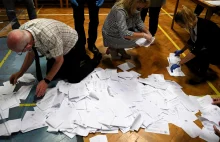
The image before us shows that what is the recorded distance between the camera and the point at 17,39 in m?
1.09

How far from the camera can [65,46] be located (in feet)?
5.07

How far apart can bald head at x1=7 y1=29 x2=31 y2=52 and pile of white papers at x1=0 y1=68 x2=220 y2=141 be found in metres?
0.55

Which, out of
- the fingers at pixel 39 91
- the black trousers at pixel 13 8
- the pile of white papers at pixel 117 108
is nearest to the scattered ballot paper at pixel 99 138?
the pile of white papers at pixel 117 108

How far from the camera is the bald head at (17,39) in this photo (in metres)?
1.08

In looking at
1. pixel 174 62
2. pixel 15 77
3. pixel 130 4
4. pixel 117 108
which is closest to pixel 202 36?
pixel 174 62

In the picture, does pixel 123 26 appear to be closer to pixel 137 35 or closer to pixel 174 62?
pixel 137 35

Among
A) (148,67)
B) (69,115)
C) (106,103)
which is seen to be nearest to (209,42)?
(148,67)

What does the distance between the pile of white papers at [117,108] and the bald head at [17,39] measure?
55 cm

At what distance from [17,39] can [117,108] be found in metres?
0.87

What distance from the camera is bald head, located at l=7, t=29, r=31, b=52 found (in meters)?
1.08

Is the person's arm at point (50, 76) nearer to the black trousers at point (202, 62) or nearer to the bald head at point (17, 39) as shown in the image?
the bald head at point (17, 39)

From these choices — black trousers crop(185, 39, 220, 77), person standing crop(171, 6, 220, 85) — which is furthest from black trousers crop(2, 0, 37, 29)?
black trousers crop(185, 39, 220, 77)

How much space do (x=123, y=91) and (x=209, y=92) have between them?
822mm

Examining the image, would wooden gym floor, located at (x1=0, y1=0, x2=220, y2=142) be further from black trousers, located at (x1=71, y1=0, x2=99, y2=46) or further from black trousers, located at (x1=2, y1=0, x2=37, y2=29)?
black trousers, located at (x1=2, y1=0, x2=37, y2=29)
